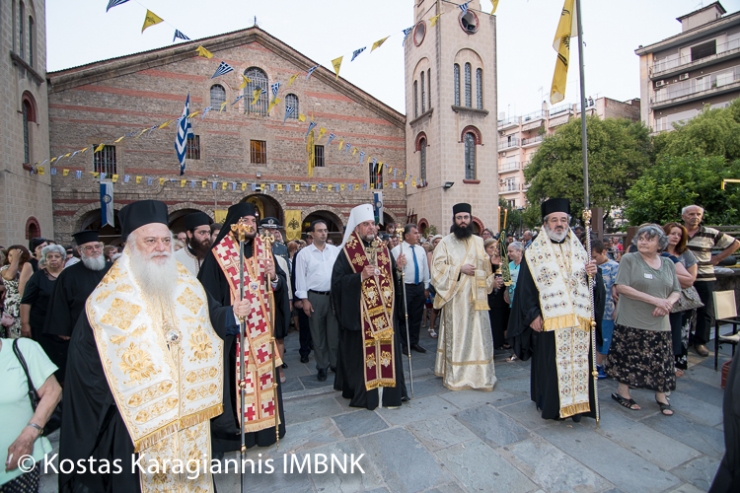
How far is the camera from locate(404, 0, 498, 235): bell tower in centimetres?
1755

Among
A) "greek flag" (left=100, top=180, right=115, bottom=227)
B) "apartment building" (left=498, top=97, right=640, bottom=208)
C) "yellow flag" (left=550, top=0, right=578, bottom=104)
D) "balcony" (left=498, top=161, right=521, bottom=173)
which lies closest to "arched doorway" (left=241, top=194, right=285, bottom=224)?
"greek flag" (left=100, top=180, right=115, bottom=227)

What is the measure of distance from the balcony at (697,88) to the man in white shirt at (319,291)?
35750mm

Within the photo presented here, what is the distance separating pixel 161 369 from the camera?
2129 millimetres

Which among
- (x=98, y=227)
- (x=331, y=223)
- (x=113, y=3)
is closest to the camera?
(x=113, y=3)

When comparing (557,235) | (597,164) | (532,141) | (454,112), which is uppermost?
(532,141)

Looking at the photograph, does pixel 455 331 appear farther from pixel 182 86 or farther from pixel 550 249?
pixel 182 86

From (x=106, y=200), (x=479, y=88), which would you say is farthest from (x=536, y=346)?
(x=479, y=88)

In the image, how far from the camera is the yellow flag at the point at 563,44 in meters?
7.13

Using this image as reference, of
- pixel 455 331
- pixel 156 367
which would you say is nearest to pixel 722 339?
pixel 455 331

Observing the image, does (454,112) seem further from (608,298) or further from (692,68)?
(692,68)

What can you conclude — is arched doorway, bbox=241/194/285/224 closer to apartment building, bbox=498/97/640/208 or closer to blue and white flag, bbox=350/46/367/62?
blue and white flag, bbox=350/46/367/62

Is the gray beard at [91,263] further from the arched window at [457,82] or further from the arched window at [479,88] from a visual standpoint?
the arched window at [479,88]

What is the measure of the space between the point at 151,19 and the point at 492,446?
32.9ft

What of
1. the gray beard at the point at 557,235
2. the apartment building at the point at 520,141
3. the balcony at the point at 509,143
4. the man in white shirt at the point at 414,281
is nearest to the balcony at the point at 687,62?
the apartment building at the point at 520,141
